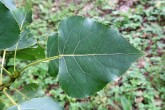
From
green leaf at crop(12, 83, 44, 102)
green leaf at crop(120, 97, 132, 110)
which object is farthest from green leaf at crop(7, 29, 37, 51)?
green leaf at crop(120, 97, 132, 110)

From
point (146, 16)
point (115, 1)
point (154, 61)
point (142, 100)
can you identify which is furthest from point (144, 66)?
point (115, 1)

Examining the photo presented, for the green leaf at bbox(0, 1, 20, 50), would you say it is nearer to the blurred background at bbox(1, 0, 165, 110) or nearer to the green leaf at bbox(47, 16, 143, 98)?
the green leaf at bbox(47, 16, 143, 98)

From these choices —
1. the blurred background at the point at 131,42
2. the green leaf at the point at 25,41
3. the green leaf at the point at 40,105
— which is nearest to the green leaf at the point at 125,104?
the blurred background at the point at 131,42

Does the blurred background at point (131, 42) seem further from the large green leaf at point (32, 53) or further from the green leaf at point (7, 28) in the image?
the green leaf at point (7, 28)

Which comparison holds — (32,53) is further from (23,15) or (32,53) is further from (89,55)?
(89,55)

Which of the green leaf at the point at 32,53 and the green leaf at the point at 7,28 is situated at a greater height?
the green leaf at the point at 7,28

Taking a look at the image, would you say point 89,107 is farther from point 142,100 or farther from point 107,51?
point 107,51

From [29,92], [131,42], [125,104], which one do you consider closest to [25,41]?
[29,92]
